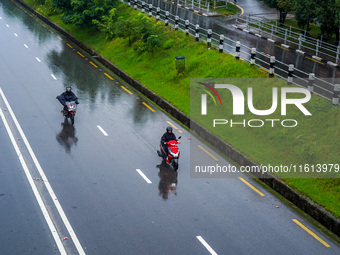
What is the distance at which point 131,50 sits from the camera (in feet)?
116

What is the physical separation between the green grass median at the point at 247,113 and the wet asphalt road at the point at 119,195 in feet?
3.37

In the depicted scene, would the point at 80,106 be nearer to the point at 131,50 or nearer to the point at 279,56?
the point at 131,50

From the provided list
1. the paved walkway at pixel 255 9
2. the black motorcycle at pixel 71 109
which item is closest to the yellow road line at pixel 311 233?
the black motorcycle at pixel 71 109

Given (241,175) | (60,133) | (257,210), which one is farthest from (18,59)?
(257,210)

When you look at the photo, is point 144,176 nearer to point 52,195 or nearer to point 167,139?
point 167,139

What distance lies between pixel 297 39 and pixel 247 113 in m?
13.2

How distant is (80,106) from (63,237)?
12158mm

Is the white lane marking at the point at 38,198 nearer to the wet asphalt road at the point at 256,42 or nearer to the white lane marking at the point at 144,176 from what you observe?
the white lane marking at the point at 144,176

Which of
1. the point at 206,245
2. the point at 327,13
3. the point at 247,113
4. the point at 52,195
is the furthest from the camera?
the point at 327,13

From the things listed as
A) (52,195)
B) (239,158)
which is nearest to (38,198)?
(52,195)

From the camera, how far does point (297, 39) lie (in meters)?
35.1

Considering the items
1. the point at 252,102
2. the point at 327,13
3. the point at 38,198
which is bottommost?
the point at 38,198

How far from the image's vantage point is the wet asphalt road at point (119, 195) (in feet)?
49.0

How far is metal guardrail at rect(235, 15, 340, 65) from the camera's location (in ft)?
108
